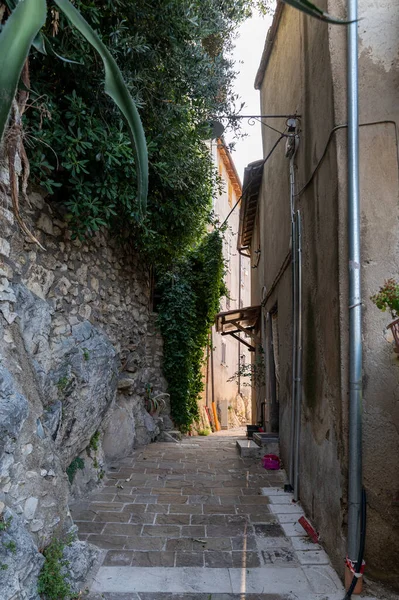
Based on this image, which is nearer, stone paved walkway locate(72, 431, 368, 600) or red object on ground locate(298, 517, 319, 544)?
stone paved walkway locate(72, 431, 368, 600)

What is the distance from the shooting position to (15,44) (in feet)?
6.01

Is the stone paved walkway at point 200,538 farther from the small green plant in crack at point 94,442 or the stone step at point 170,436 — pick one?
the stone step at point 170,436

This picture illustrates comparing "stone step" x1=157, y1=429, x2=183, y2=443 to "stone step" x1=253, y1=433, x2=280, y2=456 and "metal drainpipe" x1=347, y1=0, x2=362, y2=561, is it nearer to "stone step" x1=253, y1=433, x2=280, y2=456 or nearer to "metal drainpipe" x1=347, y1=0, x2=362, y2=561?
"stone step" x1=253, y1=433, x2=280, y2=456

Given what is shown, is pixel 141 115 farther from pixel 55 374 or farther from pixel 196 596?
pixel 196 596

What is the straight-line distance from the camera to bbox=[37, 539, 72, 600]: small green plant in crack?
2.73 m

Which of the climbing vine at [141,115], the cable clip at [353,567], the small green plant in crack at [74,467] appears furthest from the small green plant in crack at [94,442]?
the cable clip at [353,567]

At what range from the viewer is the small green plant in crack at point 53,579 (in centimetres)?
273

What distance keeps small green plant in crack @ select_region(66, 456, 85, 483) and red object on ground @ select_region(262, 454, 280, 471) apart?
2479 mm

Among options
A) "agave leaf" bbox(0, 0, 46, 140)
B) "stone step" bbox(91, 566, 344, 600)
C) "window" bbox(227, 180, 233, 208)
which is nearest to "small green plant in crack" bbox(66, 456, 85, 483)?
"stone step" bbox(91, 566, 344, 600)

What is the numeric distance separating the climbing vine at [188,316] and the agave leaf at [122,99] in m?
6.70

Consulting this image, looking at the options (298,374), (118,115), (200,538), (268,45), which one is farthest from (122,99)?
(268,45)

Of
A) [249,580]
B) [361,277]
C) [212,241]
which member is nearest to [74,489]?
[249,580]

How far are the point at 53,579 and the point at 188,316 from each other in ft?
21.4

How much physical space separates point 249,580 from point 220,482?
226 cm
